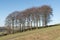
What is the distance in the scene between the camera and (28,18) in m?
64.0

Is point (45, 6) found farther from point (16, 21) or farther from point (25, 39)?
point (25, 39)

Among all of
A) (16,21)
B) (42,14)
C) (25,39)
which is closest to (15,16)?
(16,21)

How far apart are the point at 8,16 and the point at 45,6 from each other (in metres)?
16.3

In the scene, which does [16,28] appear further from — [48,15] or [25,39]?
[25,39]

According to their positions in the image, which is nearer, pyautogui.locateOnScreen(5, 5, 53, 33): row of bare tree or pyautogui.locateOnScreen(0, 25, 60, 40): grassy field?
pyautogui.locateOnScreen(0, 25, 60, 40): grassy field

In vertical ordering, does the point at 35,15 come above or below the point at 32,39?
above

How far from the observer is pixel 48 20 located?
217ft

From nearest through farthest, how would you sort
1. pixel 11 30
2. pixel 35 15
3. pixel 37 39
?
pixel 37 39, pixel 35 15, pixel 11 30

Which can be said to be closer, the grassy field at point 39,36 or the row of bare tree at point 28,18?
the grassy field at point 39,36

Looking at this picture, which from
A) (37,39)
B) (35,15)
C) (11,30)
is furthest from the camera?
(11,30)

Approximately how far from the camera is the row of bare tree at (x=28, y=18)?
6191 centimetres

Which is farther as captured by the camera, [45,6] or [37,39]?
[45,6]

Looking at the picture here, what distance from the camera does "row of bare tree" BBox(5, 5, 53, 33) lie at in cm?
6191

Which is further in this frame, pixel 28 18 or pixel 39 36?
pixel 28 18
